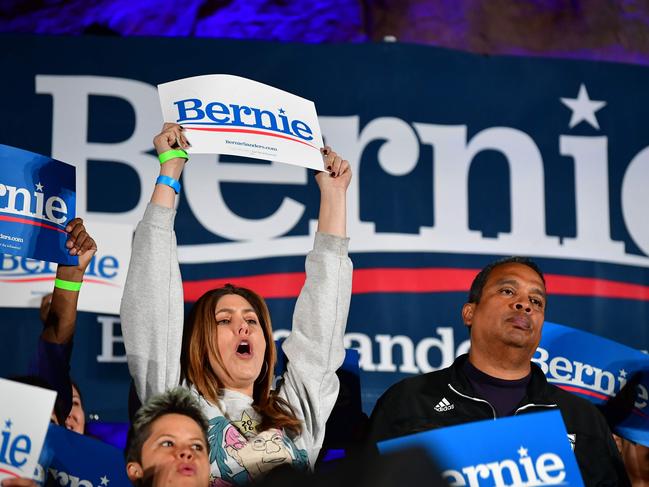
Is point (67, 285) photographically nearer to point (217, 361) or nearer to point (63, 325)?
point (63, 325)

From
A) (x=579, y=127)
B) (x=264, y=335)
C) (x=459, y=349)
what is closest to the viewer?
(x=264, y=335)

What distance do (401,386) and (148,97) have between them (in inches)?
63.6

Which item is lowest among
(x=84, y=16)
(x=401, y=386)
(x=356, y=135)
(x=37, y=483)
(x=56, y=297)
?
(x=37, y=483)

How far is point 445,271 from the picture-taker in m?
3.47

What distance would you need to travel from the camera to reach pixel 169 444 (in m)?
1.87

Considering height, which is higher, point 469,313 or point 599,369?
point 469,313

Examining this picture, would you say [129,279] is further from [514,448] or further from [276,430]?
[514,448]

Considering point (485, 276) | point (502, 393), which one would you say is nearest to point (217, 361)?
point (502, 393)

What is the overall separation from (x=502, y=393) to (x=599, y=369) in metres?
0.45

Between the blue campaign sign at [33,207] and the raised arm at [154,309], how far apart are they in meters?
0.29

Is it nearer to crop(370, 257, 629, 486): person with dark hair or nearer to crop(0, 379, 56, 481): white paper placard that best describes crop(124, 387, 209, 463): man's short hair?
crop(0, 379, 56, 481): white paper placard

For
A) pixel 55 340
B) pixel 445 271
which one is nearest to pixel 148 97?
pixel 445 271

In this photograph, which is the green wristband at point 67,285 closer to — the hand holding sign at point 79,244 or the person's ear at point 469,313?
the hand holding sign at point 79,244

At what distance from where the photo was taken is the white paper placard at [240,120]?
2236 mm
